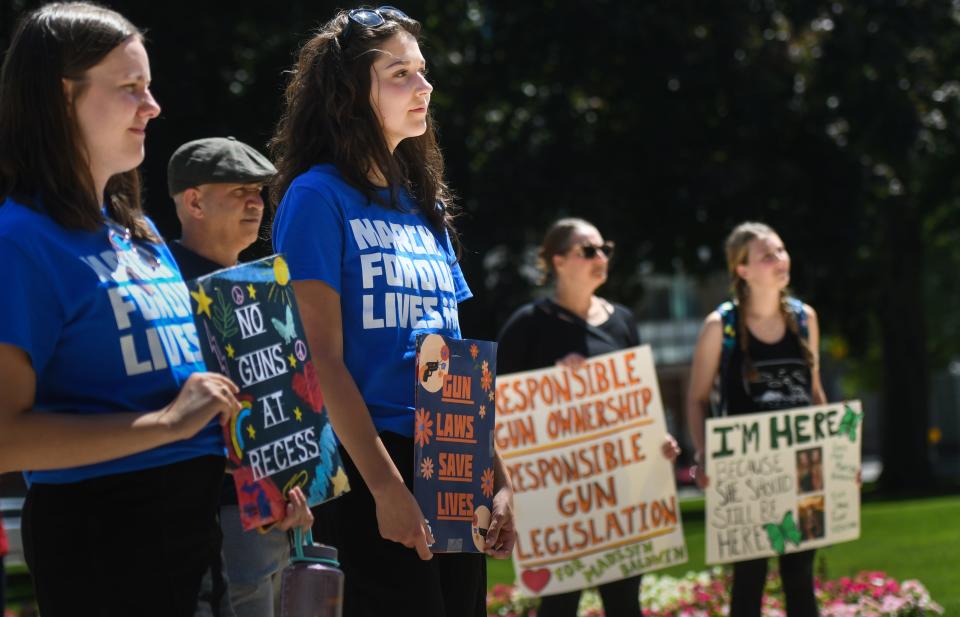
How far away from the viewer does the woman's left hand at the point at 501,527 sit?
3344mm

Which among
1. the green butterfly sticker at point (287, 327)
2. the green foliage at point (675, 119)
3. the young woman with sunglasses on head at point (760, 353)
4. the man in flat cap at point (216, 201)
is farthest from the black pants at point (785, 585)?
the green foliage at point (675, 119)

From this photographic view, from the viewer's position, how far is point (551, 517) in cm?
683

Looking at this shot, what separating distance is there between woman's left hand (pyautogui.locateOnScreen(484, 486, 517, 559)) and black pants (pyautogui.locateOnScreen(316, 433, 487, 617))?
5.2 inches

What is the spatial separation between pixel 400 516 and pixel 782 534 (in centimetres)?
377

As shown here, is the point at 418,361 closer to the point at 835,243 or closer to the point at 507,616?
the point at 507,616

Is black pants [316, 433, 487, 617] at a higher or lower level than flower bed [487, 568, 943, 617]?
higher

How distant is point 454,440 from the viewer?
128 inches

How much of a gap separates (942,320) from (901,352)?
46.5 ft

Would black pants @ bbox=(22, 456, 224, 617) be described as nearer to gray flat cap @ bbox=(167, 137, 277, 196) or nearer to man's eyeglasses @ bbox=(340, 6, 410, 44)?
man's eyeglasses @ bbox=(340, 6, 410, 44)

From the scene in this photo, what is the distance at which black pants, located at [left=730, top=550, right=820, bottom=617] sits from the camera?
6.21m

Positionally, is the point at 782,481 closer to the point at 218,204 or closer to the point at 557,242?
the point at 557,242

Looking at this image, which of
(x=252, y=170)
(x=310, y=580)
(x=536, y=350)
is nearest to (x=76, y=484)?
(x=310, y=580)

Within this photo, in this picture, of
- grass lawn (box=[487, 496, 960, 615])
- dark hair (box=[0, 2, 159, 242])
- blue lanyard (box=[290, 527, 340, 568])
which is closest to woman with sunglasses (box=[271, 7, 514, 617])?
blue lanyard (box=[290, 527, 340, 568])

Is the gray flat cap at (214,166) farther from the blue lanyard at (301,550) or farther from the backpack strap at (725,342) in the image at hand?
the backpack strap at (725,342)
